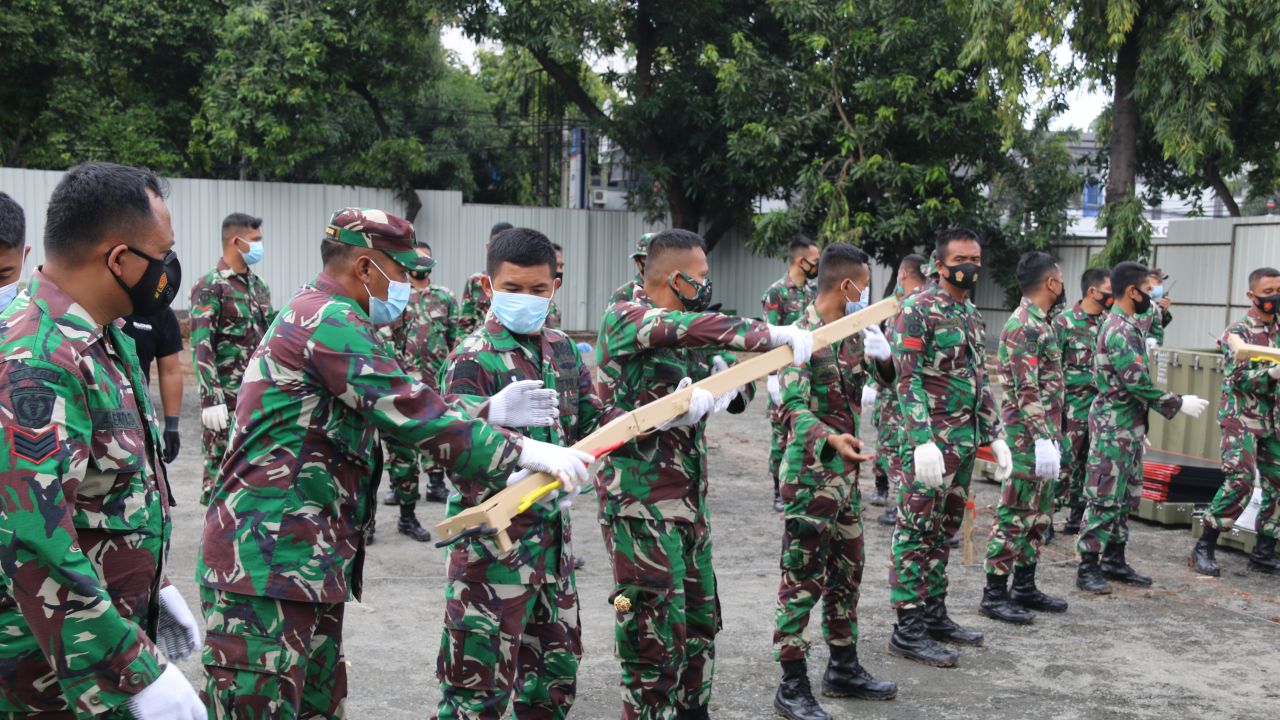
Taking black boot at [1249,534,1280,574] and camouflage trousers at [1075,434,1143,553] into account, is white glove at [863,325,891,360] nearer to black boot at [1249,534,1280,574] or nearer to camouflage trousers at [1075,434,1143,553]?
camouflage trousers at [1075,434,1143,553]

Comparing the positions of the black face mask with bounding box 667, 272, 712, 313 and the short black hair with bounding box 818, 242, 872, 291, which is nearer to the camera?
the black face mask with bounding box 667, 272, 712, 313

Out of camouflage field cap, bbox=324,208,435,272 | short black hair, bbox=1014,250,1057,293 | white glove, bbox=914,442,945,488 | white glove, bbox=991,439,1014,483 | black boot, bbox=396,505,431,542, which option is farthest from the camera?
black boot, bbox=396,505,431,542

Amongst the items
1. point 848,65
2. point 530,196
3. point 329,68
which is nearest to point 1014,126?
point 848,65

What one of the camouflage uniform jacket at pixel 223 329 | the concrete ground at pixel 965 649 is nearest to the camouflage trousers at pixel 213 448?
the camouflage uniform jacket at pixel 223 329

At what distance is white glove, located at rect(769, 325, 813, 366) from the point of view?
455 cm

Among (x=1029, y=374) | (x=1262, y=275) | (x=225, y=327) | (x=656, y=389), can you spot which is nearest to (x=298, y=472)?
(x=656, y=389)

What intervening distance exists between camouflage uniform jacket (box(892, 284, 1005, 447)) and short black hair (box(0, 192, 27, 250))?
4.51 meters

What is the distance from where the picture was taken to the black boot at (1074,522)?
951 cm

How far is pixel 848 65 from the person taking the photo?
1934 centimetres

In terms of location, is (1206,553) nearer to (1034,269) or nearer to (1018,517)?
(1018,517)

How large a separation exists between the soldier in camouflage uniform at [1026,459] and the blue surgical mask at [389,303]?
471 centimetres

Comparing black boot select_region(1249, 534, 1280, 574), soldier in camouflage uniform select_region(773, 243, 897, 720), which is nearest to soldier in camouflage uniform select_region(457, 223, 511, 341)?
soldier in camouflage uniform select_region(773, 243, 897, 720)

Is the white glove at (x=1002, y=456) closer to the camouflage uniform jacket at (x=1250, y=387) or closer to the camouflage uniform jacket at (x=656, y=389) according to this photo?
the camouflage uniform jacket at (x=656, y=389)

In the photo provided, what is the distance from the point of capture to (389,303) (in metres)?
3.69
